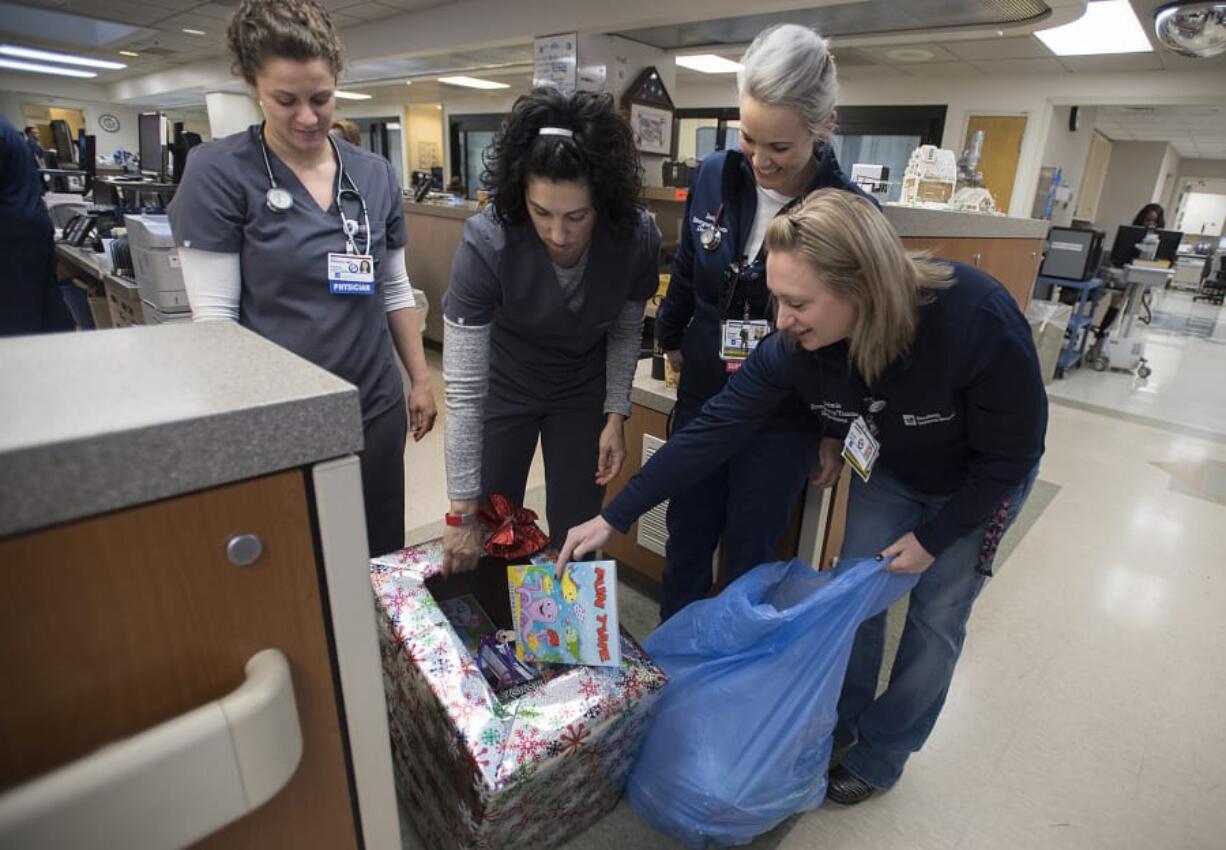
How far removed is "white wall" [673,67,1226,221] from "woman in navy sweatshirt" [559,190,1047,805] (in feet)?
19.5

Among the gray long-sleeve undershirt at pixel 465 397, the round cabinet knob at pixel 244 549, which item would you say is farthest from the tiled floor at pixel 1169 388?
the round cabinet knob at pixel 244 549

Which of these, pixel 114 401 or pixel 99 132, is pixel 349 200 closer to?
pixel 114 401

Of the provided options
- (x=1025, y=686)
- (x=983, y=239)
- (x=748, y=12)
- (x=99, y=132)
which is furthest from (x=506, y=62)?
(x=99, y=132)

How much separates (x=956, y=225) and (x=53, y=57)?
43.5 ft

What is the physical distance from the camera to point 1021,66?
609 centimetres

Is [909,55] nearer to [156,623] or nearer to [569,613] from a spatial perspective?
[569,613]

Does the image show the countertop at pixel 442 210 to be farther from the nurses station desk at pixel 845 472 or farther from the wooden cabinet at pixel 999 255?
the wooden cabinet at pixel 999 255

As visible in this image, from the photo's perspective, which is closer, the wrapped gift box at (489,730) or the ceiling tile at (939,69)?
the wrapped gift box at (489,730)

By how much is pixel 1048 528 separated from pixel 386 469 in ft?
8.61

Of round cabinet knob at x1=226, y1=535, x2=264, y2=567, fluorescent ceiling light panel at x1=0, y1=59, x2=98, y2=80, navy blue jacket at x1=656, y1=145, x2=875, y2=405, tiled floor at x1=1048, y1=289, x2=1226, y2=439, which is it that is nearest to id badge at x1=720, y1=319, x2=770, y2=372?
navy blue jacket at x1=656, y1=145, x2=875, y2=405

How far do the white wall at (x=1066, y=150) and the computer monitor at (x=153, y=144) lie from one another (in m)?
7.29

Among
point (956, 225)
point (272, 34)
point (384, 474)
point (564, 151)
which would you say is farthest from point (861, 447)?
point (956, 225)

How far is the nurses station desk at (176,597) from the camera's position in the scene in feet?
1.30

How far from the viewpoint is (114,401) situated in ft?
1.47
